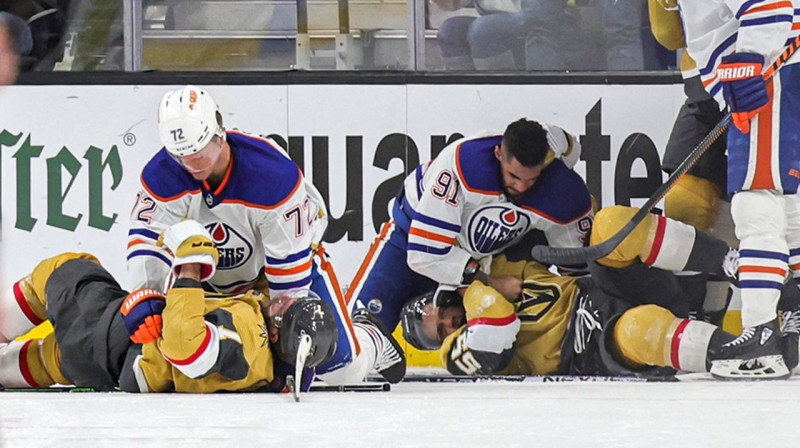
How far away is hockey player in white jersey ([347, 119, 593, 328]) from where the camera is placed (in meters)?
4.18

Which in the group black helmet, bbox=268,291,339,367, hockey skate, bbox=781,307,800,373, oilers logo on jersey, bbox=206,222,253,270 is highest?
oilers logo on jersey, bbox=206,222,253,270

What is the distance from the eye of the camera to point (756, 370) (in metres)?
3.69

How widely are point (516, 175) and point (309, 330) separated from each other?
1.26 m

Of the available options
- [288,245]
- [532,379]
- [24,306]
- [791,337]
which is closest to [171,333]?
[288,245]

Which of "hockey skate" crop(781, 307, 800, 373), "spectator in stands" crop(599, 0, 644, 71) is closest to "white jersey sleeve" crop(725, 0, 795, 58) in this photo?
"spectator in stands" crop(599, 0, 644, 71)

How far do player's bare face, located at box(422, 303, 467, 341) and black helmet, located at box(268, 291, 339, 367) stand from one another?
102 cm

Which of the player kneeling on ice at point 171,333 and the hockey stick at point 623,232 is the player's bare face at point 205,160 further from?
the hockey stick at point 623,232

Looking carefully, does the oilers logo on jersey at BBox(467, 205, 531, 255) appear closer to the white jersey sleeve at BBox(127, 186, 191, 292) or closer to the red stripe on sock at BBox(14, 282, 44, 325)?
the white jersey sleeve at BBox(127, 186, 191, 292)

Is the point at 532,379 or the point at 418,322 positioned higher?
the point at 418,322

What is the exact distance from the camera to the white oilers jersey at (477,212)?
13.7 feet

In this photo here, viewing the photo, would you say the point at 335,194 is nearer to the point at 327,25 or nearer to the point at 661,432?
the point at 327,25

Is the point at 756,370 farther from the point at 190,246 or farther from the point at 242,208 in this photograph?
the point at 190,246

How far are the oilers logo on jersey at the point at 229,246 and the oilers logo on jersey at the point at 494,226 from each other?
96 cm

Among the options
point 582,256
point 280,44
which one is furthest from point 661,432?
point 280,44
